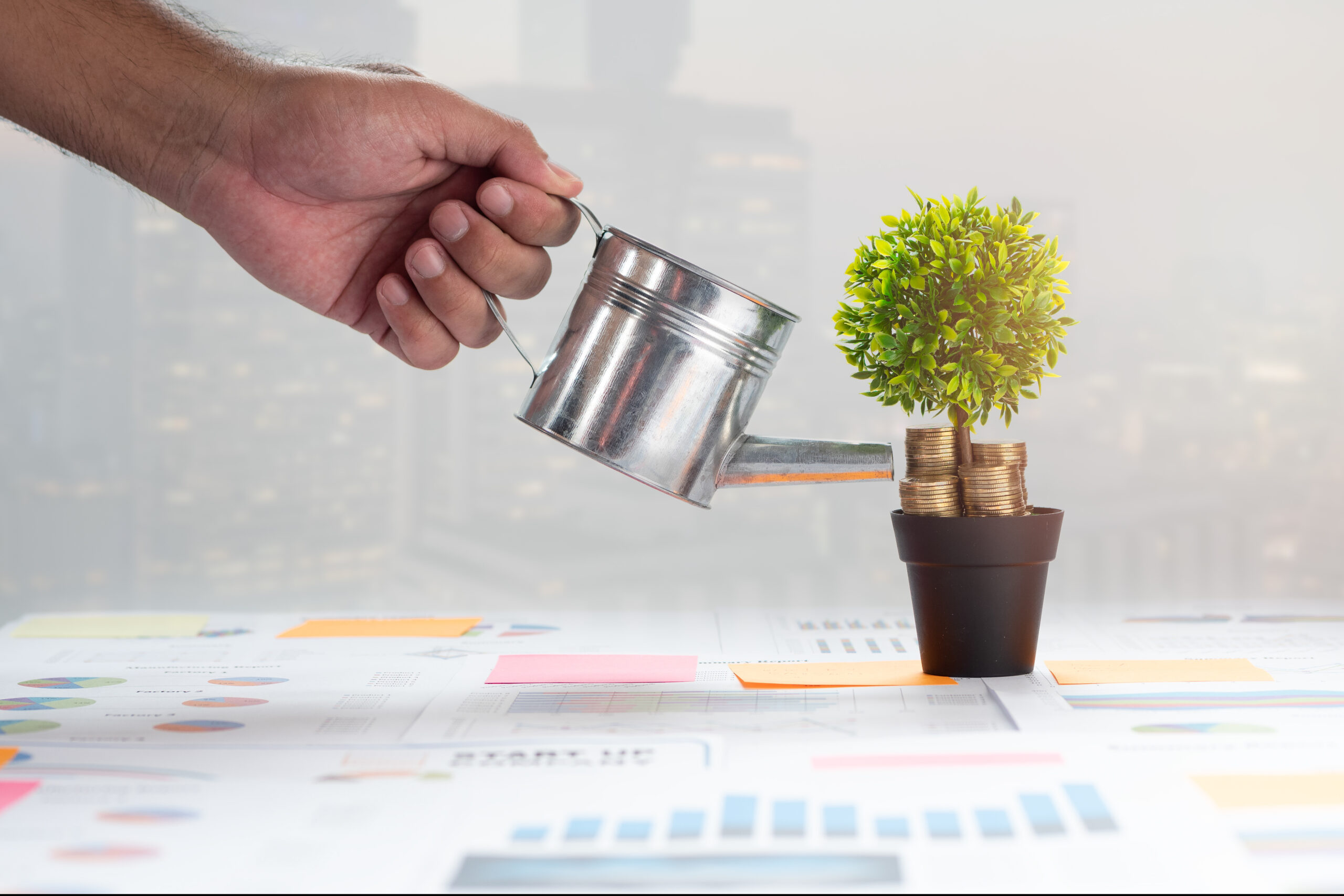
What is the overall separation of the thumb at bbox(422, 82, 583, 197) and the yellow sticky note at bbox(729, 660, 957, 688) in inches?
19.3

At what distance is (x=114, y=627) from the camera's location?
4.15 feet

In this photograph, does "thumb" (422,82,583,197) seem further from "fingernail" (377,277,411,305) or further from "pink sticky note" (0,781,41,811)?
"pink sticky note" (0,781,41,811)

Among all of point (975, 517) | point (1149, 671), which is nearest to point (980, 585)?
point (975, 517)

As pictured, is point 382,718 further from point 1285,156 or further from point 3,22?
point 1285,156

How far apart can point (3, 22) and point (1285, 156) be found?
1.87 m

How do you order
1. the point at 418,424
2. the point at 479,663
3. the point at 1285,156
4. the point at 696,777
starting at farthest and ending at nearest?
the point at 418,424 → the point at 1285,156 → the point at 479,663 → the point at 696,777

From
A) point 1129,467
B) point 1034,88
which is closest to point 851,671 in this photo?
point 1129,467

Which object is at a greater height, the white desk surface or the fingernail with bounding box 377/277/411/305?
the fingernail with bounding box 377/277/411/305

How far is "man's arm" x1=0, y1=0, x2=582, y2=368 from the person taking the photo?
0.93 meters

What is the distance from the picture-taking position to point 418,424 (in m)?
1.95

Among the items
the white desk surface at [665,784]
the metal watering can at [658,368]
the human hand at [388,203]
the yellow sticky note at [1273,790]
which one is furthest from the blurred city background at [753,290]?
the yellow sticky note at [1273,790]

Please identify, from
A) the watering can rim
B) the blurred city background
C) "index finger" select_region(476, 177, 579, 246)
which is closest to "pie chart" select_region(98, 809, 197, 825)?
the watering can rim

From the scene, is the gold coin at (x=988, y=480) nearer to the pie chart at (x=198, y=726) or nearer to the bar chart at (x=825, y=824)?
the bar chart at (x=825, y=824)

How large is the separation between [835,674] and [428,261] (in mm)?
554
